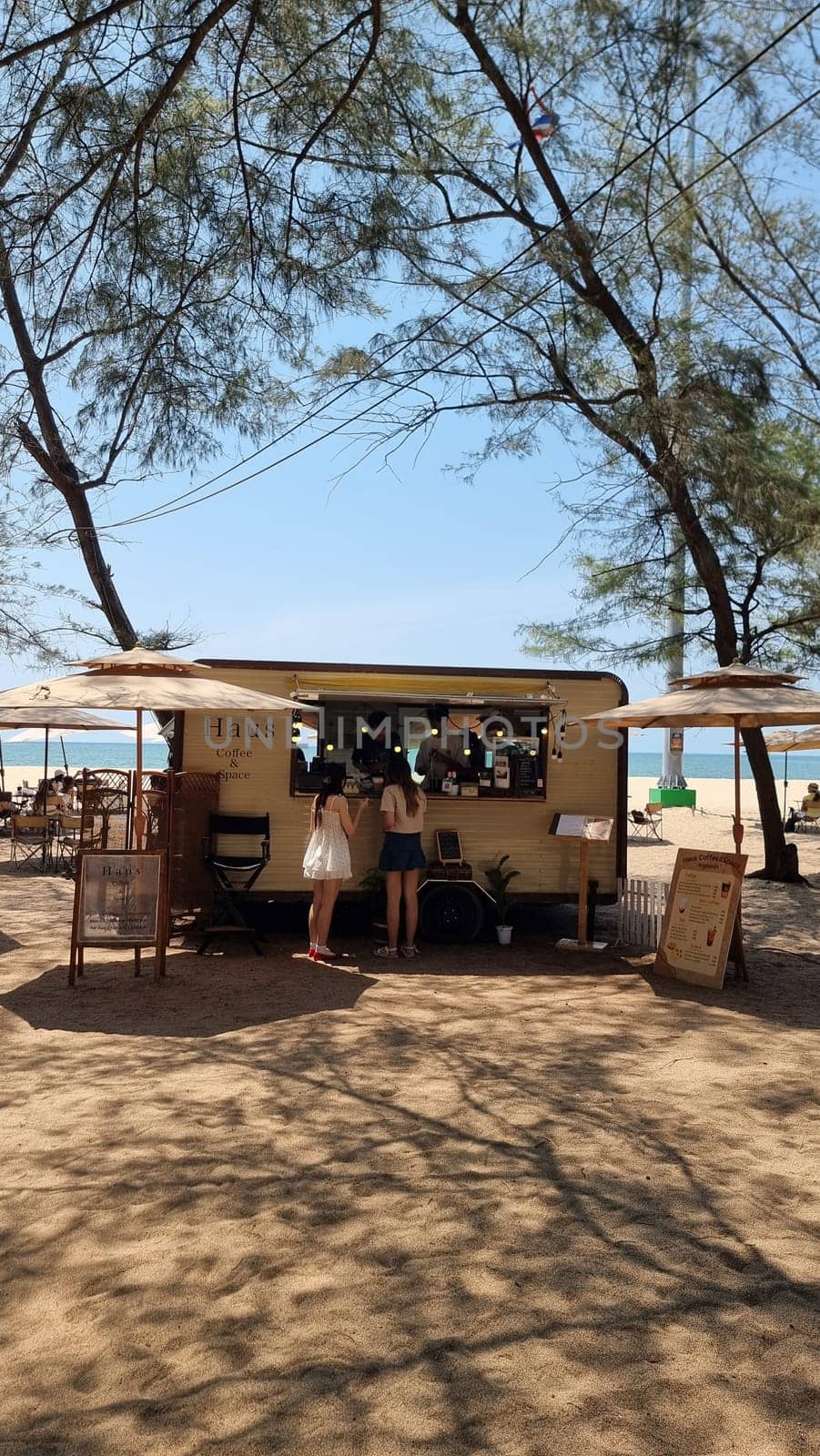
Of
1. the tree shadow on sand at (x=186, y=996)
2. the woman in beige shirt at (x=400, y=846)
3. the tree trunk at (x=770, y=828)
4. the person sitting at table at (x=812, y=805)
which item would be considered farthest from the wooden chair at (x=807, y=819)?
the tree shadow on sand at (x=186, y=996)

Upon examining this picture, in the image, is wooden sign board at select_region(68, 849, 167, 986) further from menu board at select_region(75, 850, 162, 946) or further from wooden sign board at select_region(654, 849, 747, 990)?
wooden sign board at select_region(654, 849, 747, 990)

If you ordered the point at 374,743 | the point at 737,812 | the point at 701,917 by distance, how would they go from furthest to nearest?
1. the point at 374,743
2. the point at 737,812
3. the point at 701,917

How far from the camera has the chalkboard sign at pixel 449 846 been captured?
8422mm

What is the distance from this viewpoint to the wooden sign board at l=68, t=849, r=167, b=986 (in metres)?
6.62

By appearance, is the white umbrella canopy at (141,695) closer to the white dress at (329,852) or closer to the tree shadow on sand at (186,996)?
the white dress at (329,852)

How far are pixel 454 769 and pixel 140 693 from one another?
273 centimetres

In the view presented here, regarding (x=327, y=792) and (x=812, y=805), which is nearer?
(x=327, y=792)

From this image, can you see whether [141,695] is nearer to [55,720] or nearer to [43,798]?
[55,720]

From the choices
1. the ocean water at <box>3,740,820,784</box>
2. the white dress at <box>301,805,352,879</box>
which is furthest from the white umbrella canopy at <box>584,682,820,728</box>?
the ocean water at <box>3,740,820,784</box>

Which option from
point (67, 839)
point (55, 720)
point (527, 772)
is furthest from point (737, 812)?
point (67, 839)

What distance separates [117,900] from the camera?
21.9 feet

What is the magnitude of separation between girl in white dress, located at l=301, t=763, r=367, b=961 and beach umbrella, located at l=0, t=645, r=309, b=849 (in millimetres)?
697

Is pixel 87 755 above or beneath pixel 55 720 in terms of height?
above

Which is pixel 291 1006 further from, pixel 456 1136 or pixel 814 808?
pixel 814 808
